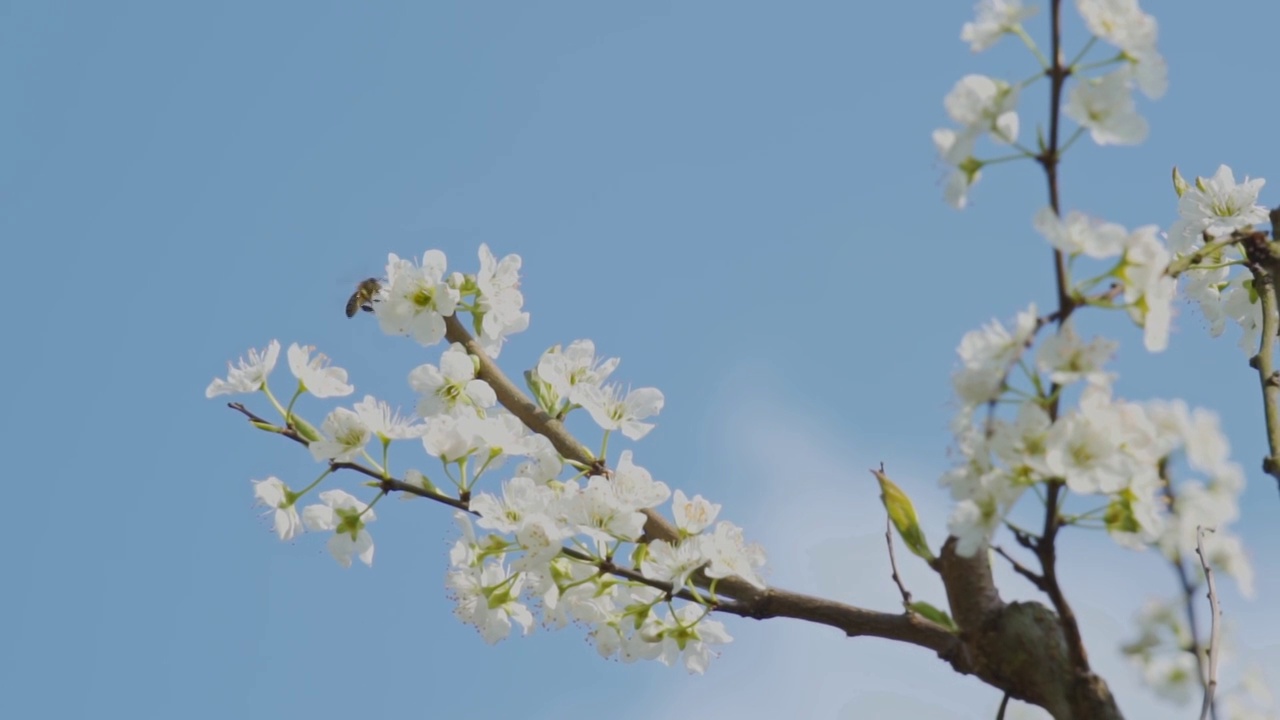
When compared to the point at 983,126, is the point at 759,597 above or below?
below

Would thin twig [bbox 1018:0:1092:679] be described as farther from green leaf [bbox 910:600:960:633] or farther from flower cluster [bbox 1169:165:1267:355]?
flower cluster [bbox 1169:165:1267:355]

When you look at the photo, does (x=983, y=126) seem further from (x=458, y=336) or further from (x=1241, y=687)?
(x=458, y=336)

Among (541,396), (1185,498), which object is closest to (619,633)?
(541,396)

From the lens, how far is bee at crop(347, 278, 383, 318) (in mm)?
2562

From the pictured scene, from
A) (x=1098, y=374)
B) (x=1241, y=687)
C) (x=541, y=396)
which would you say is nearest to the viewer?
(x=1098, y=374)

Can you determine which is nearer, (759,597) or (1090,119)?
(1090,119)

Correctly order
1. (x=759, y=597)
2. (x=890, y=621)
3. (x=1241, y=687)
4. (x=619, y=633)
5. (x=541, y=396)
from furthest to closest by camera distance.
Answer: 1. (x=541, y=396)
2. (x=619, y=633)
3. (x=759, y=597)
4. (x=890, y=621)
5. (x=1241, y=687)

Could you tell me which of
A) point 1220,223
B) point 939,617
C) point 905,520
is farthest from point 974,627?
point 1220,223

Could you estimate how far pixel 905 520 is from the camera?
1817 millimetres

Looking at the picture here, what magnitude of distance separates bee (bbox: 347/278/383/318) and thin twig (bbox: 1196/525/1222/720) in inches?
57.3

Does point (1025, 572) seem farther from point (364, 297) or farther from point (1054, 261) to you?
point (364, 297)

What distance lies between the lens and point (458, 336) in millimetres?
2457

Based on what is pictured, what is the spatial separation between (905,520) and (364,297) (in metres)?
1.25

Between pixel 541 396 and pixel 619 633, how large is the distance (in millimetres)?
440
